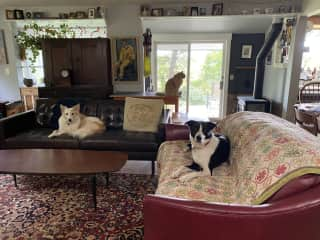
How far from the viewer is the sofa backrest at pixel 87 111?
10.9 feet

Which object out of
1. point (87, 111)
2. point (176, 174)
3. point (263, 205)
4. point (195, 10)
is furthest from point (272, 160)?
point (195, 10)

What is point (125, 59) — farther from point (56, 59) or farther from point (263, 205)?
point (263, 205)

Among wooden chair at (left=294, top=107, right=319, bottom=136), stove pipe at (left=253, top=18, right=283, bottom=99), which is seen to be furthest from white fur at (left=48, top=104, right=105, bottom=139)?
stove pipe at (left=253, top=18, right=283, bottom=99)

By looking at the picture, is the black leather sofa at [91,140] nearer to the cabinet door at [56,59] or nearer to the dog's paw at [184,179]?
the dog's paw at [184,179]

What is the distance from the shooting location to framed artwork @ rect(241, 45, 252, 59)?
561 cm

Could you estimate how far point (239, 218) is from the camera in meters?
1.02

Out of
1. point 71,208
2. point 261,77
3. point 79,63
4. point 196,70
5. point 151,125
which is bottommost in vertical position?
point 71,208

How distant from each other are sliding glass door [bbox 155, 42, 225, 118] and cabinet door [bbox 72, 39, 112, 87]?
1.77 m

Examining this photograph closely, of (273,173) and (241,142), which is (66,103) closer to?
(241,142)

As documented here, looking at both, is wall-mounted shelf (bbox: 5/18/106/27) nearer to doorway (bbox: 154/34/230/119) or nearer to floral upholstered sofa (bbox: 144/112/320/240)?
doorway (bbox: 154/34/230/119)

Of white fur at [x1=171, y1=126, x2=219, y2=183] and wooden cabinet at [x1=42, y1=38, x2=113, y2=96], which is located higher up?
wooden cabinet at [x1=42, y1=38, x2=113, y2=96]

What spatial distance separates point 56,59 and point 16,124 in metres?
2.07

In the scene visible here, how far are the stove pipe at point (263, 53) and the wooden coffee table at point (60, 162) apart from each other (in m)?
3.58

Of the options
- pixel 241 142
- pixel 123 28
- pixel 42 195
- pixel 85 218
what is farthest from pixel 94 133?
pixel 123 28
